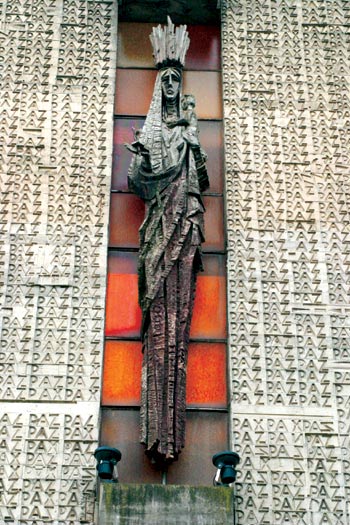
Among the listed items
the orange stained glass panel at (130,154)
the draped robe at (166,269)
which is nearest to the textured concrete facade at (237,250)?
the orange stained glass panel at (130,154)

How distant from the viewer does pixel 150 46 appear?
1387cm

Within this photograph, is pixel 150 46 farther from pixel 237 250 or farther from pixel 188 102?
pixel 237 250

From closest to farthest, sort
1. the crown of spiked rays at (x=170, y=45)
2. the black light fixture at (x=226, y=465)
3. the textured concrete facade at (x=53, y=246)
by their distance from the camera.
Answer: the black light fixture at (x=226, y=465) < the textured concrete facade at (x=53, y=246) < the crown of spiked rays at (x=170, y=45)

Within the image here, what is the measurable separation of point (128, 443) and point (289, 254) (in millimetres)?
2494

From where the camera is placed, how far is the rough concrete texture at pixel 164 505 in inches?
405

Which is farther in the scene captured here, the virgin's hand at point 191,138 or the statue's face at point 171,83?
the statue's face at point 171,83

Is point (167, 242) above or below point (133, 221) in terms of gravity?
below

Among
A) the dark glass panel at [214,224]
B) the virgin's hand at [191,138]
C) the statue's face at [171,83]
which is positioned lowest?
the dark glass panel at [214,224]

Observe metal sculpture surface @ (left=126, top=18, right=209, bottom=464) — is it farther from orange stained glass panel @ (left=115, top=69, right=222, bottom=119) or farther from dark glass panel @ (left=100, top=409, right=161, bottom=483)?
orange stained glass panel @ (left=115, top=69, right=222, bottom=119)

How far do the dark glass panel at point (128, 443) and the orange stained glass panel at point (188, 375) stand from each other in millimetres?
128

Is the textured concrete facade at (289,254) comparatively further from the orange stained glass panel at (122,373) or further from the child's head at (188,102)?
the orange stained glass panel at (122,373)

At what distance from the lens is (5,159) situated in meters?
12.7

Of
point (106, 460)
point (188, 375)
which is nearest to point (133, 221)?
point (188, 375)

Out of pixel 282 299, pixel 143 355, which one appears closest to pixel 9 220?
pixel 143 355
